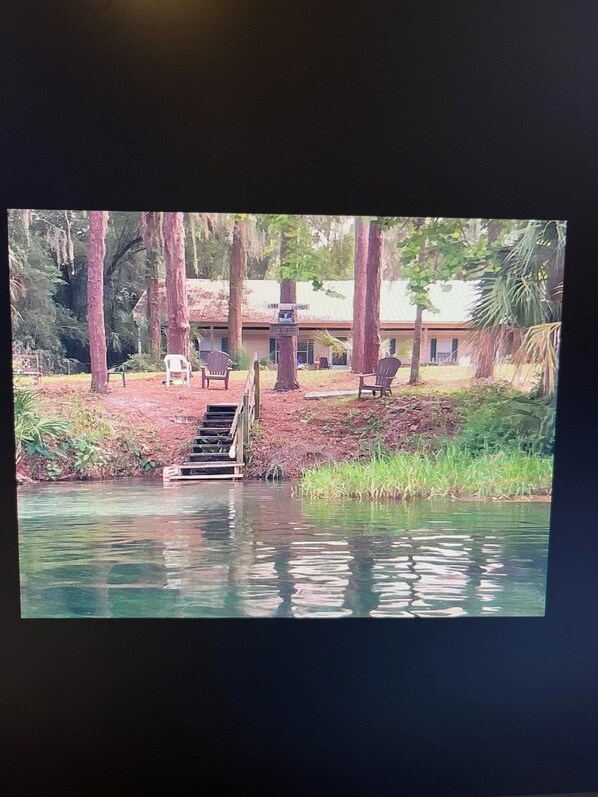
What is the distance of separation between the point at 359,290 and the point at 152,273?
0.71 m

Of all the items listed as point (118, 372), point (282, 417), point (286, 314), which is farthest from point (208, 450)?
point (286, 314)

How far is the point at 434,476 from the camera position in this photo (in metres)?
2.03

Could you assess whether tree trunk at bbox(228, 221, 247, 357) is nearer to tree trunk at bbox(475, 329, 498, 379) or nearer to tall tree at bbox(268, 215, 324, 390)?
tall tree at bbox(268, 215, 324, 390)

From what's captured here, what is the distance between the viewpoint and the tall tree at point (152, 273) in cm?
A: 185

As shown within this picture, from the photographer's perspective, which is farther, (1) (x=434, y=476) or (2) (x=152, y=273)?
(1) (x=434, y=476)

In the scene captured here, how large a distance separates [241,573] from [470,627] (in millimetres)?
865

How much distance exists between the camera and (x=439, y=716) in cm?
205

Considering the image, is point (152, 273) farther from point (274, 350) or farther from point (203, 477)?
point (203, 477)

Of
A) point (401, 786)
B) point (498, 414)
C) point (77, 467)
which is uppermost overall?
point (498, 414)

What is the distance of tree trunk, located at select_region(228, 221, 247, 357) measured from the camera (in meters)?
1.88

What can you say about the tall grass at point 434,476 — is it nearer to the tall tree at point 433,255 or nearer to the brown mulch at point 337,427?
the brown mulch at point 337,427
